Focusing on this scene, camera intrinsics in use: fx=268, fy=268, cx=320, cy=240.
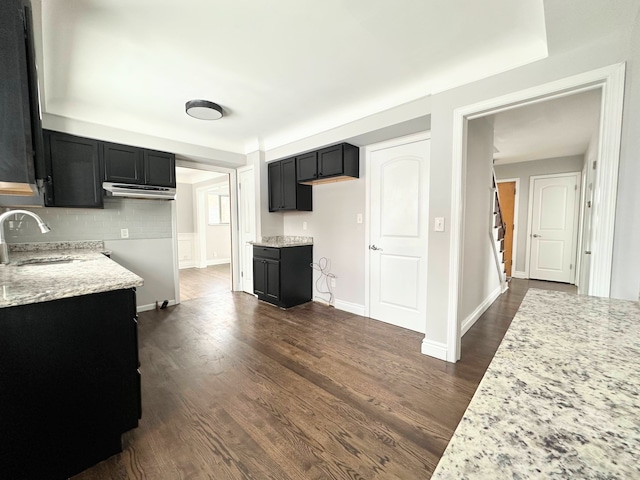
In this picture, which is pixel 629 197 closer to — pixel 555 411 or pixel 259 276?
pixel 555 411

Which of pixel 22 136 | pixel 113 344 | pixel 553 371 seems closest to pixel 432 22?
pixel 553 371

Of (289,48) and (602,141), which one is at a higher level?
(289,48)

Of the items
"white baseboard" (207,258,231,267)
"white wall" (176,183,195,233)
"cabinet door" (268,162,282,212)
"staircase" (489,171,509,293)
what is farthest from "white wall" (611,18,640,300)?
"white wall" (176,183,195,233)

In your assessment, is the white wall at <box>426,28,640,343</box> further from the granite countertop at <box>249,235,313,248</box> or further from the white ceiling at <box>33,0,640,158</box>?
the granite countertop at <box>249,235,313,248</box>

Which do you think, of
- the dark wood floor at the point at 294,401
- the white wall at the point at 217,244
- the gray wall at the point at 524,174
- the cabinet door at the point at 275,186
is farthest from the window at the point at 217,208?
the gray wall at the point at 524,174

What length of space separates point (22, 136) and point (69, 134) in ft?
7.87

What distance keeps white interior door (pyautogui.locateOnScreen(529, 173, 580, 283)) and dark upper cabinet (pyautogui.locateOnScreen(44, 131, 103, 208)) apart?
23.3ft

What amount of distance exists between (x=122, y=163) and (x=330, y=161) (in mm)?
2452

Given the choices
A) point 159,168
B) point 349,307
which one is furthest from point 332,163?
point 159,168

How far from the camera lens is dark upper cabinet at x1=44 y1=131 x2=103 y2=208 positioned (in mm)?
2730

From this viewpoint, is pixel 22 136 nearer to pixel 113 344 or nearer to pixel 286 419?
pixel 113 344

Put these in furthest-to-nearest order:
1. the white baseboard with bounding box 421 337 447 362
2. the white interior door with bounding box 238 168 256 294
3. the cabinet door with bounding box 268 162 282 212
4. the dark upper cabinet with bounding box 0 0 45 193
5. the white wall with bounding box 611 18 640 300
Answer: the white interior door with bounding box 238 168 256 294 → the cabinet door with bounding box 268 162 282 212 → the white baseboard with bounding box 421 337 447 362 → the white wall with bounding box 611 18 640 300 → the dark upper cabinet with bounding box 0 0 45 193

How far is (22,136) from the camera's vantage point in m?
1.09

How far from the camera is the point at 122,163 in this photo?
3135mm
